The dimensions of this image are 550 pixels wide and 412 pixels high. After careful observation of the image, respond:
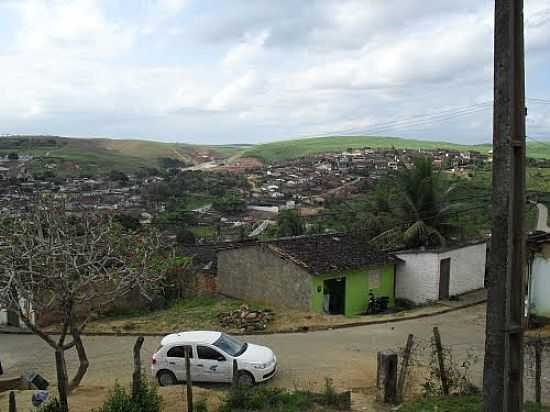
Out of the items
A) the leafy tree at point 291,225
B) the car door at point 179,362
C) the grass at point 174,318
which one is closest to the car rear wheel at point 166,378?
the car door at point 179,362

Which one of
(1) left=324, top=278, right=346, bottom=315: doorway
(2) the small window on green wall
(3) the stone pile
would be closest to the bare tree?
(3) the stone pile

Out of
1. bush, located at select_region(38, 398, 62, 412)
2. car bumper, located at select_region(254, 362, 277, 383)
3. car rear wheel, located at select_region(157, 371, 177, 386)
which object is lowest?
car rear wheel, located at select_region(157, 371, 177, 386)

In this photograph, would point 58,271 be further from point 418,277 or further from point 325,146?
point 325,146

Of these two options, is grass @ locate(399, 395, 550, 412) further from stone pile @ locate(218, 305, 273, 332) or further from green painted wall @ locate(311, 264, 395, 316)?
green painted wall @ locate(311, 264, 395, 316)

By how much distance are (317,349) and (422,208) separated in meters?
14.7

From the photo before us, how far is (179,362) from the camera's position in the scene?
1448cm

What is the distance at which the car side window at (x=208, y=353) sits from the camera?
14.2 metres

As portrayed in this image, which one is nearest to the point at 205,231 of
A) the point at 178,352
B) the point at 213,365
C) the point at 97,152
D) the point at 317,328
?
the point at 317,328

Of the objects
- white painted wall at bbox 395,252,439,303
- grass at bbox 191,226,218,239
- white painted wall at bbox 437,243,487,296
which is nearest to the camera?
white painted wall at bbox 395,252,439,303

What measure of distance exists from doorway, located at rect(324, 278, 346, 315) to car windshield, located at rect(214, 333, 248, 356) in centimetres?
944

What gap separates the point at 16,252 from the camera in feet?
30.6

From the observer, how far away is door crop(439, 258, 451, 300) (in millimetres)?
25203

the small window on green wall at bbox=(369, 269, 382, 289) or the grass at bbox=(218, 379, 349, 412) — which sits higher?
the grass at bbox=(218, 379, 349, 412)

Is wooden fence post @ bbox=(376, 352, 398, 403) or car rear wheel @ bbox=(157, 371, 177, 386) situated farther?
car rear wheel @ bbox=(157, 371, 177, 386)
